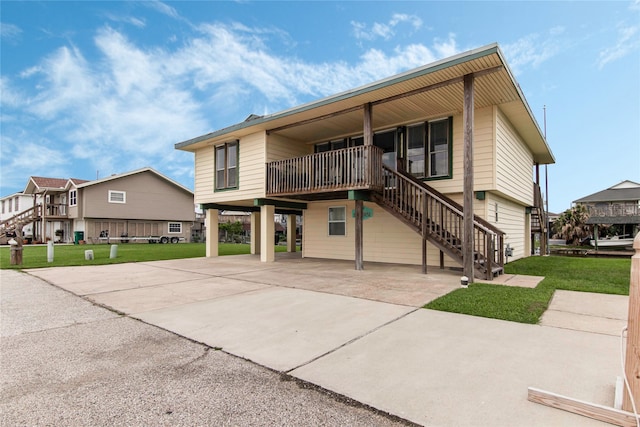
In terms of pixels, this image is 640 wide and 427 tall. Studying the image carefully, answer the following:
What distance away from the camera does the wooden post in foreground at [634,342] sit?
208cm

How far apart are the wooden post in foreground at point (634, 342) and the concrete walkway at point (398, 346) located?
299 millimetres

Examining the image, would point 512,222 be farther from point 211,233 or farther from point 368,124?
point 211,233

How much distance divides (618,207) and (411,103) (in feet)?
72.1

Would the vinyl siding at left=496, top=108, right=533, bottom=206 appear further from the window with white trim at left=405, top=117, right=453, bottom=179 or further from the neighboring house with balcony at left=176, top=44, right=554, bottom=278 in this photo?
the window with white trim at left=405, top=117, right=453, bottom=179

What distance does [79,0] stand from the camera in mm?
12852

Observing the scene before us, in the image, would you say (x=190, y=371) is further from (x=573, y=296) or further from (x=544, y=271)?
(x=544, y=271)

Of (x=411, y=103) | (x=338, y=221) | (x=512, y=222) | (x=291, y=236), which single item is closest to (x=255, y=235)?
(x=291, y=236)

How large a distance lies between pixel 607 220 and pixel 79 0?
32330 millimetres

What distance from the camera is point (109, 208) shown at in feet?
96.5

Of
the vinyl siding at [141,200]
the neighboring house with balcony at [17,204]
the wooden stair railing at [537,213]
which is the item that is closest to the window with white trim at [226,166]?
the wooden stair railing at [537,213]

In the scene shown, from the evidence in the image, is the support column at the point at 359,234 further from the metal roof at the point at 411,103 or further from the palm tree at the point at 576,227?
the palm tree at the point at 576,227

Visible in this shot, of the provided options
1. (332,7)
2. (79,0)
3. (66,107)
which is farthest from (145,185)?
(332,7)

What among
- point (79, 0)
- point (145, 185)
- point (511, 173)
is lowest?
point (511, 173)

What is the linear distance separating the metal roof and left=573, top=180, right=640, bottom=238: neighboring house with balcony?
13.7 m
